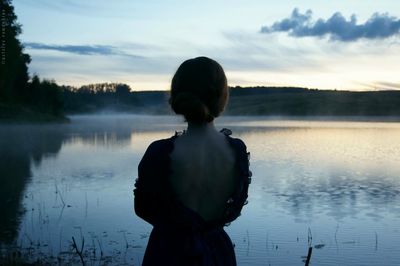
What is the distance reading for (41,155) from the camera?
2369cm

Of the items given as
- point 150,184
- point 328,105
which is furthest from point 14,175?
point 328,105

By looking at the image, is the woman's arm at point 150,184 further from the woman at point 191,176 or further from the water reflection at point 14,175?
the water reflection at point 14,175

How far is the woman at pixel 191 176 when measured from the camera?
2570mm

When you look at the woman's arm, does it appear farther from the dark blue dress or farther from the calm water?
the calm water

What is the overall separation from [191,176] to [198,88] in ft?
1.28

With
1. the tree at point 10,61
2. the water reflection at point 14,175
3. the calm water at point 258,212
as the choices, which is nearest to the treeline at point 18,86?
the tree at point 10,61

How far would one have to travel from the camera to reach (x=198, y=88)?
2570mm

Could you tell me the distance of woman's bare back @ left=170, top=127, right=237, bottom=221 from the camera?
257 centimetres

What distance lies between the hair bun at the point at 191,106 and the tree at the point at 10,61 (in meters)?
40.0

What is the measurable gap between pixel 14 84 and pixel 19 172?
129ft

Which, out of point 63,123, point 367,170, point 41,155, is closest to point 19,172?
point 41,155

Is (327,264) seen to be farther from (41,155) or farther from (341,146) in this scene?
(341,146)

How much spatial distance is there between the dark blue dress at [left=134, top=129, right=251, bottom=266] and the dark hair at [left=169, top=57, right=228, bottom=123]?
15 cm

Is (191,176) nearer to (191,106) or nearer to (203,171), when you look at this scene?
(203,171)
